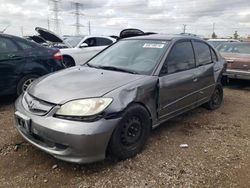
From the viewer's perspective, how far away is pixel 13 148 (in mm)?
3412

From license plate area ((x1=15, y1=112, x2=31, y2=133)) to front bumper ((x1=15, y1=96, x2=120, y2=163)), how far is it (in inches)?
2.6

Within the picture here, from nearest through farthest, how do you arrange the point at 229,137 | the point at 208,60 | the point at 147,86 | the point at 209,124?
the point at 147,86 < the point at 229,137 < the point at 209,124 < the point at 208,60

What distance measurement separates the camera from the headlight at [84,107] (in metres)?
2.75

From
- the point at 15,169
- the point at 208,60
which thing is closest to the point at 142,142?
the point at 15,169

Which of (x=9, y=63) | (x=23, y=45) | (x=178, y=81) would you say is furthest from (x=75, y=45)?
(x=178, y=81)

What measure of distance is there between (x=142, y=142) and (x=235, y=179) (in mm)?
1159

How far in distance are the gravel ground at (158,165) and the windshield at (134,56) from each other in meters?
1.11

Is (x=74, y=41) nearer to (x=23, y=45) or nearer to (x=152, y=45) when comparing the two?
(x=23, y=45)

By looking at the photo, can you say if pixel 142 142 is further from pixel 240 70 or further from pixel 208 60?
pixel 240 70

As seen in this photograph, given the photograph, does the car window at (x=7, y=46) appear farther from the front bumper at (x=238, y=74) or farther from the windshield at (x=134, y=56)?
the front bumper at (x=238, y=74)

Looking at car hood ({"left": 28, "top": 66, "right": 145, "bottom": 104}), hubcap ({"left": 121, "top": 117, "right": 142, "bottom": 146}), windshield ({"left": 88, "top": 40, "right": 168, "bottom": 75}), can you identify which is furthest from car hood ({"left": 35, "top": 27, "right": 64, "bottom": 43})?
hubcap ({"left": 121, "top": 117, "right": 142, "bottom": 146})

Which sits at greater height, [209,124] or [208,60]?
[208,60]

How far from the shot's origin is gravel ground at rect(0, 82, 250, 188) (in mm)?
2775

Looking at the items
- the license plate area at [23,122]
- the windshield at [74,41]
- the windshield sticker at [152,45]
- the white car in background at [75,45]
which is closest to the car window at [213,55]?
the windshield sticker at [152,45]
